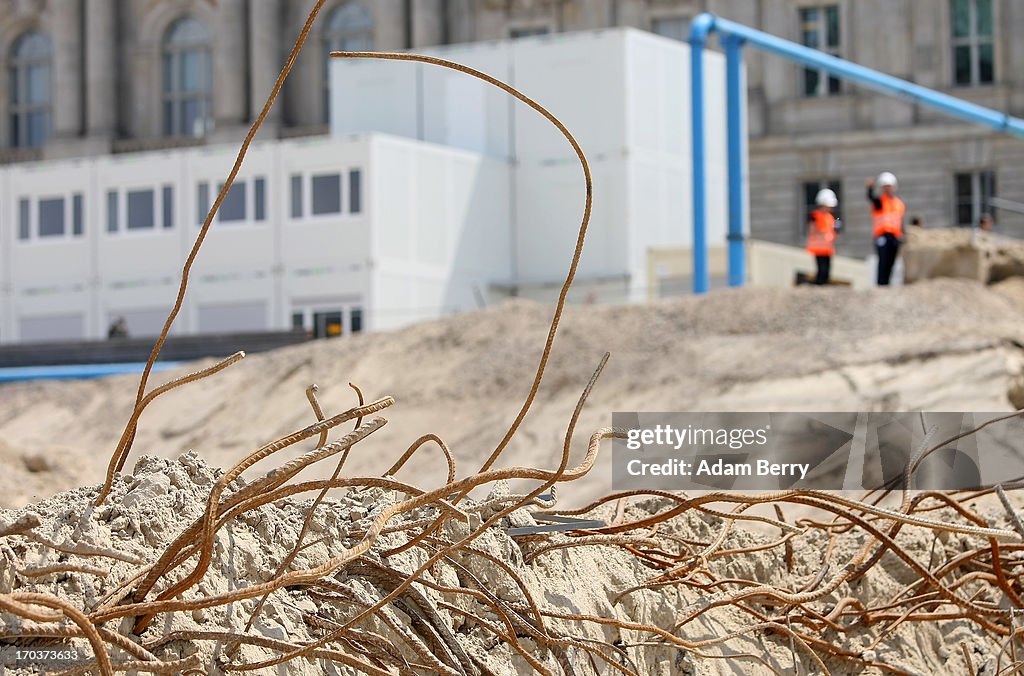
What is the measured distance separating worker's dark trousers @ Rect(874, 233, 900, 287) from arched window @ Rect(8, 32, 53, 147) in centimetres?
3646

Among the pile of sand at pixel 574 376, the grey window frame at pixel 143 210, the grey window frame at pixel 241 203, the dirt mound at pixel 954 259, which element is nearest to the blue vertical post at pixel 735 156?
the dirt mound at pixel 954 259

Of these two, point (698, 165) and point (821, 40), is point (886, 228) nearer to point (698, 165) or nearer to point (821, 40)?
point (698, 165)

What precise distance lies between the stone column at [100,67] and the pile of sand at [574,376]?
99.9 feet

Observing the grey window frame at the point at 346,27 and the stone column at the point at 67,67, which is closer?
the grey window frame at the point at 346,27

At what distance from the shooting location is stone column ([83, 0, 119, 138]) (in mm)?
48344

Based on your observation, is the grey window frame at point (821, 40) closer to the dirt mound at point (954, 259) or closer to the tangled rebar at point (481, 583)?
the dirt mound at point (954, 259)

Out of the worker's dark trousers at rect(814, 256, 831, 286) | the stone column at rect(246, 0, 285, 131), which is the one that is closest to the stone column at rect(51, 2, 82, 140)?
the stone column at rect(246, 0, 285, 131)

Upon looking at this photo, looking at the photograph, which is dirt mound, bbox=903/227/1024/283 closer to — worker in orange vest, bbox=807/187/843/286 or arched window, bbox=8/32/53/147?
worker in orange vest, bbox=807/187/843/286

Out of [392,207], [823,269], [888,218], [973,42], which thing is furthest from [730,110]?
[973,42]

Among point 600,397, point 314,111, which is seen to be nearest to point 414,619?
point 600,397

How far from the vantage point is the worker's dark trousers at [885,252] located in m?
19.5

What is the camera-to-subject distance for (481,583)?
348 cm

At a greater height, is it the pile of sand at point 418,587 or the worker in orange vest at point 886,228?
the worker in orange vest at point 886,228

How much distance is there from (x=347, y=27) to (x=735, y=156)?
1122 inches
